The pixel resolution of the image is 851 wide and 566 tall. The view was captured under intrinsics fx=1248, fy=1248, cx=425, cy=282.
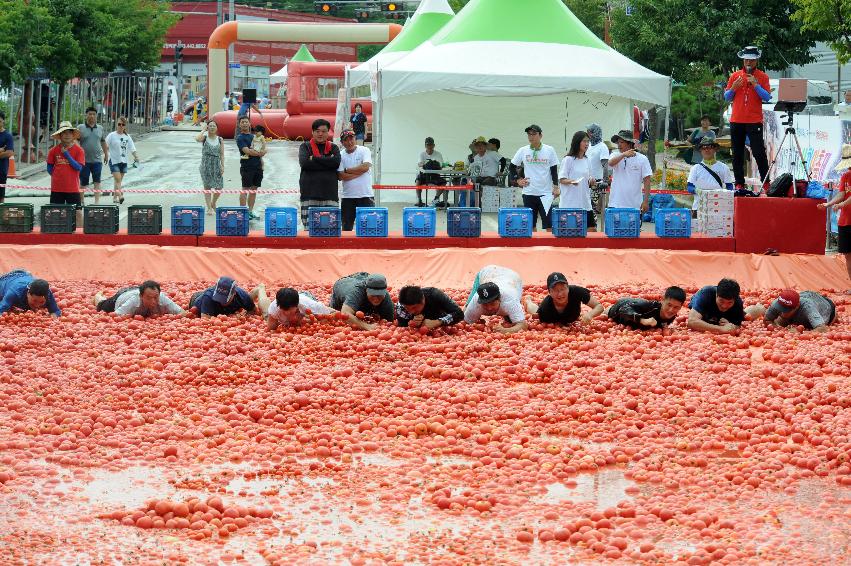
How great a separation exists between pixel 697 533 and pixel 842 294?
30.3 ft

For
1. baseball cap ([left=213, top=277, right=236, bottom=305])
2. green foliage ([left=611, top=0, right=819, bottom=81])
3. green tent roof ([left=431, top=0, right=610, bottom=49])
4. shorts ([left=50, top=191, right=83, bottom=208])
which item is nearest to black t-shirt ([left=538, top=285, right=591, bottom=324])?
baseball cap ([left=213, top=277, right=236, bottom=305])

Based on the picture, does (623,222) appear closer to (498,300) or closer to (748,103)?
(748,103)

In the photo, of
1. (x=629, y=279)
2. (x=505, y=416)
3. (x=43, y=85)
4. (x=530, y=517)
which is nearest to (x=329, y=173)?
(x=629, y=279)

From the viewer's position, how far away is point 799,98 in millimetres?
17125

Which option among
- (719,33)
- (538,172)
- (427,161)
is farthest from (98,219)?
(719,33)

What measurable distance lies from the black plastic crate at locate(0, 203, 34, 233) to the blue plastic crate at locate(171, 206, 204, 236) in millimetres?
1980

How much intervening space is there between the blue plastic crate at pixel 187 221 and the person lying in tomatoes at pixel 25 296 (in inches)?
152

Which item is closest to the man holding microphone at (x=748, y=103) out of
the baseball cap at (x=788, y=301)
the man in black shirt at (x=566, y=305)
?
the baseball cap at (x=788, y=301)

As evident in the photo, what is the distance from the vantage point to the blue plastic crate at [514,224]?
17.4 meters

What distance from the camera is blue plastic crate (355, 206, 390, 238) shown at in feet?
56.8

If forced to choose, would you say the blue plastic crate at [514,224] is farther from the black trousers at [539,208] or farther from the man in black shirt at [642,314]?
the man in black shirt at [642,314]

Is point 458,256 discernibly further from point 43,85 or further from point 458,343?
point 43,85

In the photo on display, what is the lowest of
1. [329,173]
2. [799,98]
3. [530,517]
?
[530,517]

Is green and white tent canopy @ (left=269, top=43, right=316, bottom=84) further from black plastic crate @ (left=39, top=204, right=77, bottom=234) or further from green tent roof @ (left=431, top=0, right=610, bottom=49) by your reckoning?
black plastic crate @ (left=39, top=204, right=77, bottom=234)
